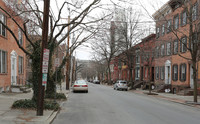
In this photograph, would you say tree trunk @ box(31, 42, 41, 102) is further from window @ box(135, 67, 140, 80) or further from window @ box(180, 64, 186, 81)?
window @ box(135, 67, 140, 80)

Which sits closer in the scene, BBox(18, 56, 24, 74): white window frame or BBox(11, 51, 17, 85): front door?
BBox(11, 51, 17, 85): front door

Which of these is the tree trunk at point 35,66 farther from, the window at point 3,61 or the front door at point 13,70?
the front door at point 13,70

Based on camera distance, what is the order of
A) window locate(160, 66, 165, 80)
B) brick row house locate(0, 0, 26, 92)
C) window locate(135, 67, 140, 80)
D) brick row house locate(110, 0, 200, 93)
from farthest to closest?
window locate(135, 67, 140, 80)
window locate(160, 66, 165, 80)
brick row house locate(110, 0, 200, 93)
brick row house locate(0, 0, 26, 92)

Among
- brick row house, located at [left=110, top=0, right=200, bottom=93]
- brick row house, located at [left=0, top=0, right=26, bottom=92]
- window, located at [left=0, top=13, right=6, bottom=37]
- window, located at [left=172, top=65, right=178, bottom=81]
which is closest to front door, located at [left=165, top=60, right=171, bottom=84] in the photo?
brick row house, located at [left=110, top=0, right=200, bottom=93]

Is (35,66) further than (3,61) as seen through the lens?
No

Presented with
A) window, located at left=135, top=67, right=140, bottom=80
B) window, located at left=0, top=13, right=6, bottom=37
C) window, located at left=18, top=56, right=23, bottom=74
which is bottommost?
window, located at left=135, top=67, right=140, bottom=80

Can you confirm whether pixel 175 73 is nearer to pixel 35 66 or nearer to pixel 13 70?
pixel 13 70

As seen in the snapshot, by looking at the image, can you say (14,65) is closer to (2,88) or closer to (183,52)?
(2,88)

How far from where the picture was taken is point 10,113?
909cm

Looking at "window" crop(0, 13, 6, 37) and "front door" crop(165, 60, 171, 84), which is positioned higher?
"window" crop(0, 13, 6, 37)

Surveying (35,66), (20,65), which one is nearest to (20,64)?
(20,65)

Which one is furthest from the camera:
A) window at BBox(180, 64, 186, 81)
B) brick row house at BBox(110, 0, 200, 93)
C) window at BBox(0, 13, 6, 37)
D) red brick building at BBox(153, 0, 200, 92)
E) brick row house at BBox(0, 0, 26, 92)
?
window at BBox(180, 64, 186, 81)

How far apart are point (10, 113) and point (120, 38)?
25.9 meters

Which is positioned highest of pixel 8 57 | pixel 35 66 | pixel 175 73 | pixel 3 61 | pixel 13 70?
pixel 8 57
